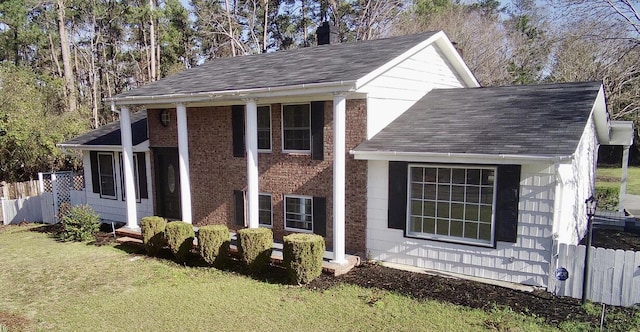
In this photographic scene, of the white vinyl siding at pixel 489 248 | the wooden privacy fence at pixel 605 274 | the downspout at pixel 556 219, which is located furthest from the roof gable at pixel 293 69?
the wooden privacy fence at pixel 605 274

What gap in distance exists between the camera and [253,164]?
31.9ft

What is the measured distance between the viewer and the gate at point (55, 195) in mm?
15406

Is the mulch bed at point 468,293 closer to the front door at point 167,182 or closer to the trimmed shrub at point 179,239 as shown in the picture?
the trimmed shrub at point 179,239

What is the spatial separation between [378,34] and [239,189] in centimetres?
1951

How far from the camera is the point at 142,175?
13.5 m

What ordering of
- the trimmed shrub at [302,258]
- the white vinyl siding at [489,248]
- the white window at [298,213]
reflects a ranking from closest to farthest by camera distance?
1. the white vinyl siding at [489,248]
2. the trimmed shrub at [302,258]
3. the white window at [298,213]

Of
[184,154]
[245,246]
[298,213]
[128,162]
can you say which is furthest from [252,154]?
[128,162]

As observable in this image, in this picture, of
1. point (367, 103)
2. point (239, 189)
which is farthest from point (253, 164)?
point (367, 103)

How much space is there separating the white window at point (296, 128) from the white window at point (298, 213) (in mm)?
1276

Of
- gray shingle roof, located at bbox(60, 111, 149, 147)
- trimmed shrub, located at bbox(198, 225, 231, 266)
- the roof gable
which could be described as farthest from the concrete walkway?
gray shingle roof, located at bbox(60, 111, 149, 147)

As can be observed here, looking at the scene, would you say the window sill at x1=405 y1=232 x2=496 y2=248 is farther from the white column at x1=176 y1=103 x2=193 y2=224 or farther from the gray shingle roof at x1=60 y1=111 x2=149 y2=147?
the gray shingle roof at x1=60 y1=111 x2=149 y2=147

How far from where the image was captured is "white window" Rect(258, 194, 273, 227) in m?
11.1

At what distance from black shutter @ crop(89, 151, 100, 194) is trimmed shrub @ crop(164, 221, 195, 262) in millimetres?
6528

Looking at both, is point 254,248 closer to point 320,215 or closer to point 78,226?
point 320,215
